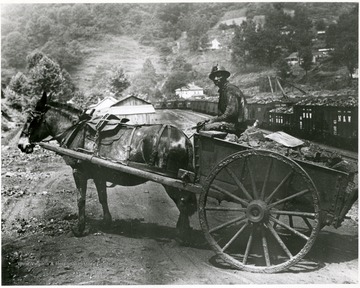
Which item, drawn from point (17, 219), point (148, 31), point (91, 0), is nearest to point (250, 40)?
point (148, 31)

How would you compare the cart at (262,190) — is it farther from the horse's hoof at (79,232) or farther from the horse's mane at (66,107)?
the horse's mane at (66,107)

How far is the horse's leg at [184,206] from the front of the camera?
496cm

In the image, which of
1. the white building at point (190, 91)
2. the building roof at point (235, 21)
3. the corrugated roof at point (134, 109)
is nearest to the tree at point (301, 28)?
the building roof at point (235, 21)

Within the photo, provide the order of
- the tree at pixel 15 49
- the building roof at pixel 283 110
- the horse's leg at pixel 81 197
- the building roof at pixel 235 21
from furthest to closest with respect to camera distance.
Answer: the building roof at pixel 283 110 → the building roof at pixel 235 21 → the tree at pixel 15 49 → the horse's leg at pixel 81 197

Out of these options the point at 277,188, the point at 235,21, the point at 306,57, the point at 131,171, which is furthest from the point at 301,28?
the point at 131,171

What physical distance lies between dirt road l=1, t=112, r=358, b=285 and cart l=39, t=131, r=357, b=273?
0.40 metres

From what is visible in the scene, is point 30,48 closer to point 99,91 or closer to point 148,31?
point 99,91

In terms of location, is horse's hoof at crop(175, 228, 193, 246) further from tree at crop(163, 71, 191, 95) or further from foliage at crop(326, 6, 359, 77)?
foliage at crop(326, 6, 359, 77)

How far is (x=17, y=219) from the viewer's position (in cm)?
614

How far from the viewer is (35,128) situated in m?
5.89

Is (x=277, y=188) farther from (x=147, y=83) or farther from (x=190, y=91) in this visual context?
(x=147, y=83)

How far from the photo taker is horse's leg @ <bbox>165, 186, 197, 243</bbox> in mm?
4957

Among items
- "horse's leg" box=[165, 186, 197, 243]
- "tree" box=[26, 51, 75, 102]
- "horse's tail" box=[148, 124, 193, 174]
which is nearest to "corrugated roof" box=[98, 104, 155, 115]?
"tree" box=[26, 51, 75, 102]

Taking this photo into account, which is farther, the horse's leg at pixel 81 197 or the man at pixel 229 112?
the horse's leg at pixel 81 197
